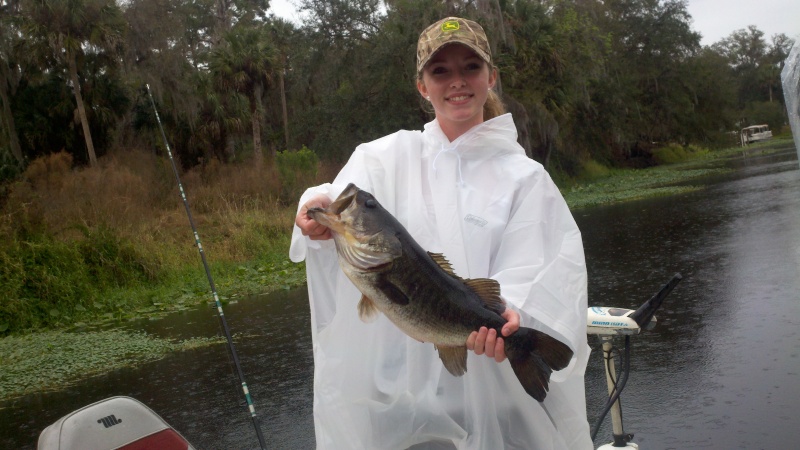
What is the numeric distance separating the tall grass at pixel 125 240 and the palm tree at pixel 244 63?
6001 millimetres

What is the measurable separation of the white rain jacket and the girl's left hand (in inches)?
3.3

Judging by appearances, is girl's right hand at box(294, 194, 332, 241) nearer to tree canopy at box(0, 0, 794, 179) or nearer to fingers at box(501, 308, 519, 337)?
fingers at box(501, 308, 519, 337)

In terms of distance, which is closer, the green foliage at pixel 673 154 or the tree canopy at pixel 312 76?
the tree canopy at pixel 312 76

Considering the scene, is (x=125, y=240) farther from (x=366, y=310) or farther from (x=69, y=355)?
(x=366, y=310)

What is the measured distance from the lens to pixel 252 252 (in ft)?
57.2

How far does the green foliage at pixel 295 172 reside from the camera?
77.9 ft

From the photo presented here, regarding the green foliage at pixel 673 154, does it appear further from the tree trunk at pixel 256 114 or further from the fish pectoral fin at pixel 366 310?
the fish pectoral fin at pixel 366 310

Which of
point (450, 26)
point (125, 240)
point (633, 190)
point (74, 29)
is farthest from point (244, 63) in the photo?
point (450, 26)

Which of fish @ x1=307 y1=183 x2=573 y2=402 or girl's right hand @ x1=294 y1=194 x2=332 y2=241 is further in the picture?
girl's right hand @ x1=294 y1=194 x2=332 y2=241

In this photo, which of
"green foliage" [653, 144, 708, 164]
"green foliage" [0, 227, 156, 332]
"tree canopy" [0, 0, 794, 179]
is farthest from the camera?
"green foliage" [653, 144, 708, 164]

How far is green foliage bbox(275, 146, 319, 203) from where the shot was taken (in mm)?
23745

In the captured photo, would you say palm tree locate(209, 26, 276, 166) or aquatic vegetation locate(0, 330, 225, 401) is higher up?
palm tree locate(209, 26, 276, 166)

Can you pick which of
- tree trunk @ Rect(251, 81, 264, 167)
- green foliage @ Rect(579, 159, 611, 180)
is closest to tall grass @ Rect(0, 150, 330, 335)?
tree trunk @ Rect(251, 81, 264, 167)

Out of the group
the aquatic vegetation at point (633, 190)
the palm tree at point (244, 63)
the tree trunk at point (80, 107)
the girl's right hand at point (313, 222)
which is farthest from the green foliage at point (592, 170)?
the girl's right hand at point (313, 222)
